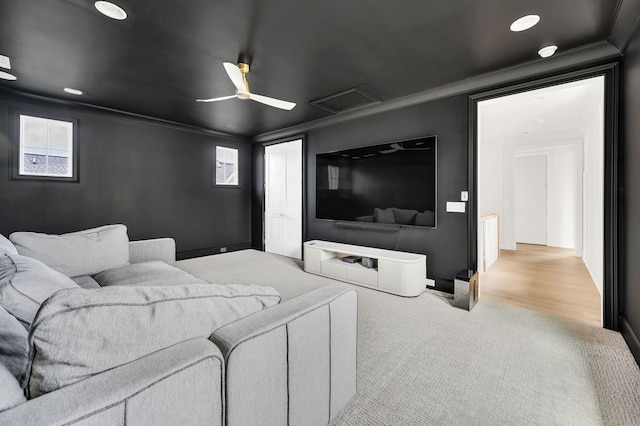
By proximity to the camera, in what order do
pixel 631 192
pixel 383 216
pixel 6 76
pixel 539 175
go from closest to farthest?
pixel 631 192, pixel 6 76, pixel 383 216, pixel 539 175

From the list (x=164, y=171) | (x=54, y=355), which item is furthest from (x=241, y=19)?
(x=164, y=171)

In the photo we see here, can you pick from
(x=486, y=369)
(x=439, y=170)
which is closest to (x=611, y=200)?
(x=439, y=170)

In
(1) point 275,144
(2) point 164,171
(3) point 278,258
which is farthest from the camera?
(1) point 275,144

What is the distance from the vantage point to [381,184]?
3.98 meters

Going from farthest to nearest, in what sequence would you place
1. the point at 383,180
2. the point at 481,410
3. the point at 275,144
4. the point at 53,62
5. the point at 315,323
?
the point at 275,144
the point at 383,180
the point at 53,62
the point at 481,410
the point at 315,323

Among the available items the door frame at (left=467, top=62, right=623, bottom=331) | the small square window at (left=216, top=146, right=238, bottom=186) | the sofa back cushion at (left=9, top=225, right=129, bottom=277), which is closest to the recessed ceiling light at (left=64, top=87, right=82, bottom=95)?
the sofa back cushion at (left=9, top=225, right=129, bottom=277)

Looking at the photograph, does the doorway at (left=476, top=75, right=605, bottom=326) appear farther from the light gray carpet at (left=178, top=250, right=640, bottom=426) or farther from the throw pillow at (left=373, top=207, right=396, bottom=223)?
the light gray carpet at (left=178, top=250, right=640, bottom=426)

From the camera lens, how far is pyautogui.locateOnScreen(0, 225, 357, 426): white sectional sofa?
2.13ft

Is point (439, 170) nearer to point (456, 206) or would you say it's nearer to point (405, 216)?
point (456, 206)

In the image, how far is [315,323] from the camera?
3.75 ft

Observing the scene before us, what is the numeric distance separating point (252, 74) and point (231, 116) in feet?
5.53

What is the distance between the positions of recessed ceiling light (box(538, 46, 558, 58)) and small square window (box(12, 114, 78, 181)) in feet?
18.6

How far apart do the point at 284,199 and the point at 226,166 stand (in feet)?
4.70

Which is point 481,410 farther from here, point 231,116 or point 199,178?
point 199,178
